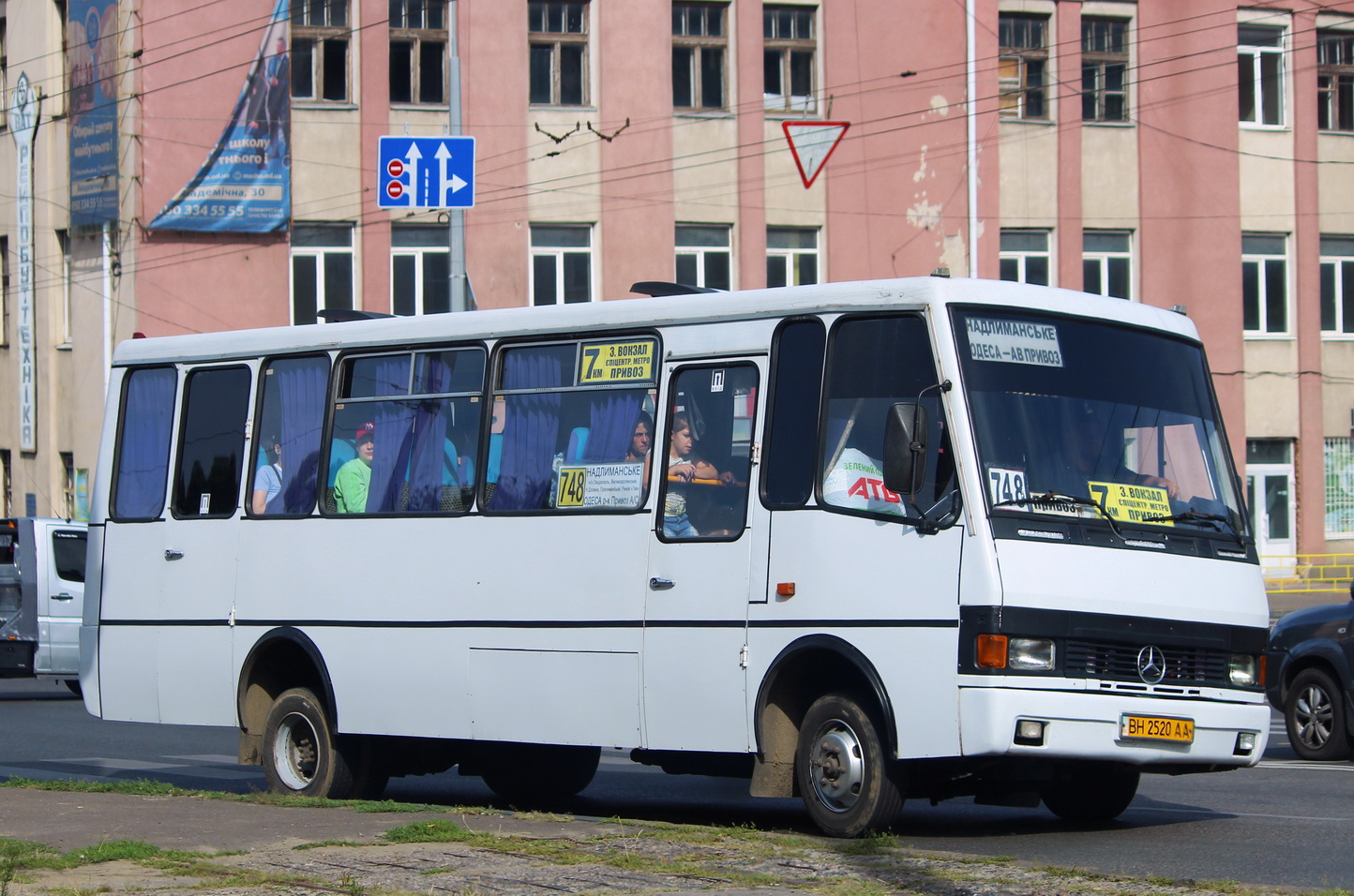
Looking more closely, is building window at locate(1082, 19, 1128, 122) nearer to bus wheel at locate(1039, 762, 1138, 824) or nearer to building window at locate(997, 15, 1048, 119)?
building window at locate(997, 15, 1048, 119)

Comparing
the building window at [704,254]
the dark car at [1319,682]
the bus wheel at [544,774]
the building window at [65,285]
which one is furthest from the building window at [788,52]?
the bus wheel at [544,774]

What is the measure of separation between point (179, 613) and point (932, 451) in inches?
235

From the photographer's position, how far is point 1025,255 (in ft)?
123

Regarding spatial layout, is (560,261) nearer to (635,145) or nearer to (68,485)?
(635,145)

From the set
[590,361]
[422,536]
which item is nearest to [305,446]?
[422,536]

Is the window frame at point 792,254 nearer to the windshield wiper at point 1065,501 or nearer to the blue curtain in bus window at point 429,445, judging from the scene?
the blue curtain in bus window at point 429,445

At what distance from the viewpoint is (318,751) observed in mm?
12453

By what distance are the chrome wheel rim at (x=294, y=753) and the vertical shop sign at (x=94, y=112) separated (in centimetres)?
2364

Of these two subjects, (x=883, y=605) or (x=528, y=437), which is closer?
(x=883, y=605)

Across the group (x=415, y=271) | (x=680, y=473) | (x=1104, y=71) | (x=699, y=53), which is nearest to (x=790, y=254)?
(x=699, y=53)

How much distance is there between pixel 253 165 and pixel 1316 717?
2377cm

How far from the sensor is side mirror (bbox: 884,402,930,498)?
930 centimetres

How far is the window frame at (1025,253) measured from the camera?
1464 inches

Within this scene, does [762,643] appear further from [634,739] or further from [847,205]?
[847,205]
